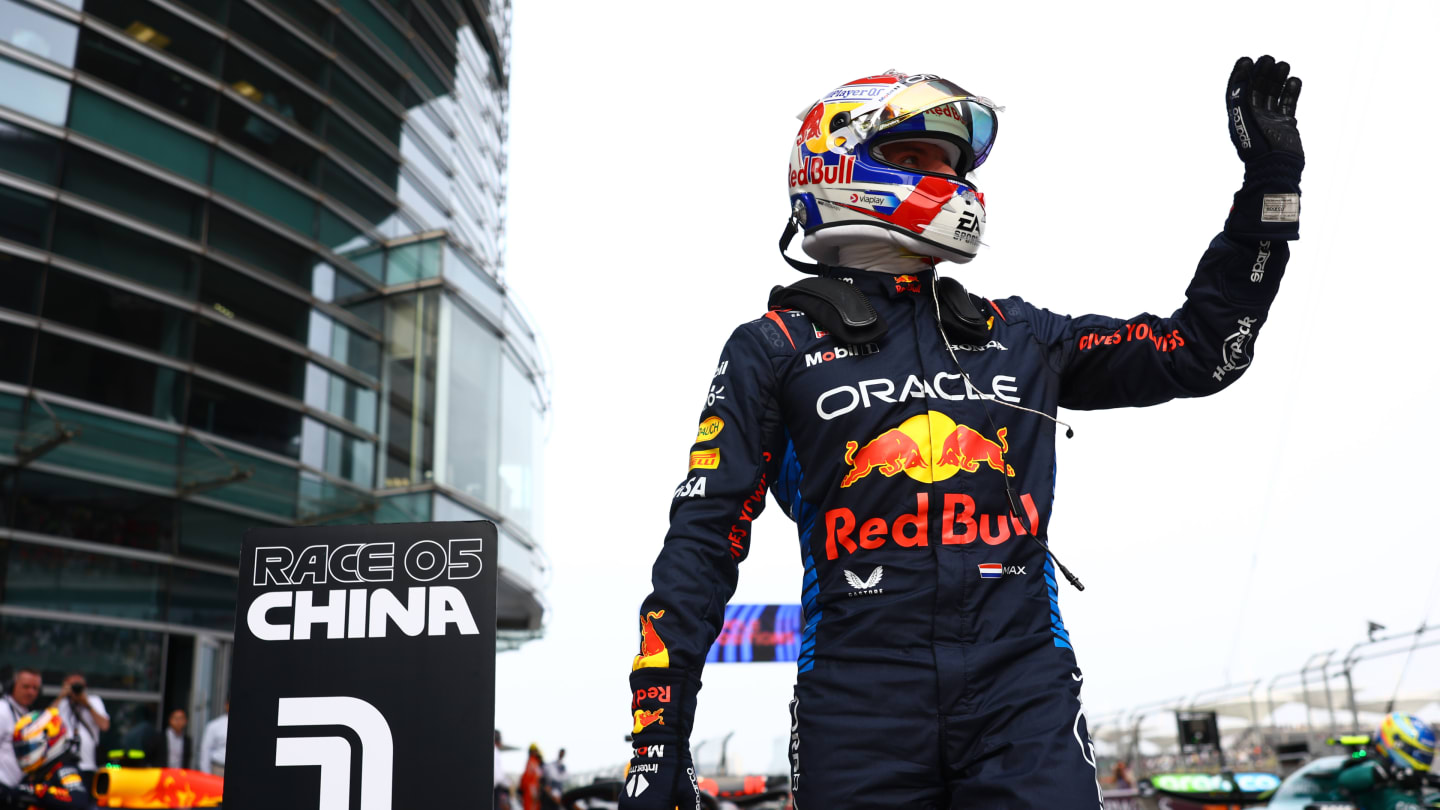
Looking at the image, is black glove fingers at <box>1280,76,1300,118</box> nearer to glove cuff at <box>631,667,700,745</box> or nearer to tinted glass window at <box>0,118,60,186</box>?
glove cuff at <box>631,667,700,745</box>

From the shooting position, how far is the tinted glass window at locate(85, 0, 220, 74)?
1705 cm

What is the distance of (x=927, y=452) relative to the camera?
88.7 inches

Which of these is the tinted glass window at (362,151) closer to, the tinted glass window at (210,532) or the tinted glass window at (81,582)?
the tinted glass window at (210,532)

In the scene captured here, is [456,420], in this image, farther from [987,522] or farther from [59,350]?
[987,522]

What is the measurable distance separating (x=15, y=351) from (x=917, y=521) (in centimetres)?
1548

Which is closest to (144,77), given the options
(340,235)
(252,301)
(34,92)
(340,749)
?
(34,92)

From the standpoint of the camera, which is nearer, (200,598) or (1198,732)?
(1198,732)

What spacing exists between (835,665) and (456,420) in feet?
65.0

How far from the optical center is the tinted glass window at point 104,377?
603 inches

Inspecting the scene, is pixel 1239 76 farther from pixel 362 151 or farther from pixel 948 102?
pixel 362 151

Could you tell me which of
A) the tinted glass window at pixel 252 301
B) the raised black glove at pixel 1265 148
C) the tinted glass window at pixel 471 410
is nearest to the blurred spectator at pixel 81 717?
the raised black glove at pixel 1265 148

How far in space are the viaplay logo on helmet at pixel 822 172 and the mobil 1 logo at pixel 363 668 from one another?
1.17 meters

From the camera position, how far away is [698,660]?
2.10m

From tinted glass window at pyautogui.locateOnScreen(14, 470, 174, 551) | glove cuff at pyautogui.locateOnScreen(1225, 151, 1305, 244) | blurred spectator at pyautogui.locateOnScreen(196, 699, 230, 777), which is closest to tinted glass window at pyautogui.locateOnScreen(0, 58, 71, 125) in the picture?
tinted glass window at pyautogui.locateOnScreen(14, 470, 174, 551)
